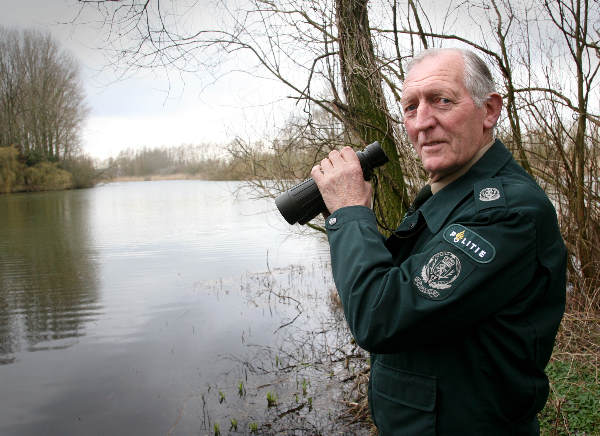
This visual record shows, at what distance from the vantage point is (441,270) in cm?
103

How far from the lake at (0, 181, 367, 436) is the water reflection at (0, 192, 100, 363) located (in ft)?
0.12

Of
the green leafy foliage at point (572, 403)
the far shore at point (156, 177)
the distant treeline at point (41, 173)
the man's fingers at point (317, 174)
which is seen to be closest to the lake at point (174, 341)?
the green leafy foliage at point (572, 403)

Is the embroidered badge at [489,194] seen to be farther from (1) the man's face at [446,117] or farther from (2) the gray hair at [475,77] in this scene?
(2) the gray hair at [475,77]

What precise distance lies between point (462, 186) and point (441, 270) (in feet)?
0.95

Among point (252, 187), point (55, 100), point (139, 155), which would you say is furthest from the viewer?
point (139, 155)

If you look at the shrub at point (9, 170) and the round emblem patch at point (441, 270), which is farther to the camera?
the shrub at point (9, 170)

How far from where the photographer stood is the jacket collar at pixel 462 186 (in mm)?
1187

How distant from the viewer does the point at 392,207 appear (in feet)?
12.7

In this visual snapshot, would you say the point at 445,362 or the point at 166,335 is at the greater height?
the point at 445,362

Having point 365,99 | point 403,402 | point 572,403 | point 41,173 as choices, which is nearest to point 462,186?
point 403,402

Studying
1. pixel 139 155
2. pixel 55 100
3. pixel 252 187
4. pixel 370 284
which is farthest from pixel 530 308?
pixel 139 155

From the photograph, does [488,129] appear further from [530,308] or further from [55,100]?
[55,100]

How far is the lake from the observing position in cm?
518

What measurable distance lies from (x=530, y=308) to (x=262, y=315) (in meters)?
7.29
